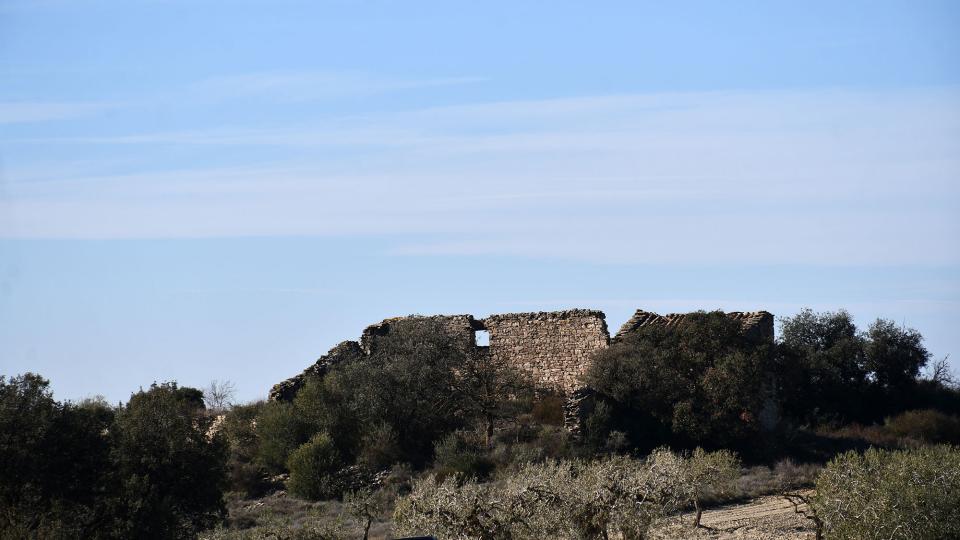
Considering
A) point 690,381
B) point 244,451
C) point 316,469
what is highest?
point 690,381

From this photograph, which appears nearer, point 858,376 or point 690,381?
point 690,381

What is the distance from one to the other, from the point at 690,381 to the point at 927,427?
7932mm

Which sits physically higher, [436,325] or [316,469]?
[436,325]

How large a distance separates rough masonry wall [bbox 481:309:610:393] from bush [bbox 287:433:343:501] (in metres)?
8.29

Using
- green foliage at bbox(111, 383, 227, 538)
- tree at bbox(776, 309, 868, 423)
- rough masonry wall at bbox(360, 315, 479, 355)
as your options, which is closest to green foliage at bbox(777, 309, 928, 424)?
tree at bbox(776, 309, 868, 423)

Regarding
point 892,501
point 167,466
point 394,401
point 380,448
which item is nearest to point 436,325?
point 394,401

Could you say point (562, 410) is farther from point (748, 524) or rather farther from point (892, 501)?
point (892, 501)

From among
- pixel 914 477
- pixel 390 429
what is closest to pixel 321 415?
pixel 390 429

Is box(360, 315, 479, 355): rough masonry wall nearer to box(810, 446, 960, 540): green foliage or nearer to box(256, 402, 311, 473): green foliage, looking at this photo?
box(256, 402, 311, 473): green foliage

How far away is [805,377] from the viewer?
38.8 metres

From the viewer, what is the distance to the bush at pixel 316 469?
105ft

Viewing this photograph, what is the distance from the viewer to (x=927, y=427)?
1426 inches

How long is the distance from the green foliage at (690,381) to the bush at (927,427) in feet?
16.9

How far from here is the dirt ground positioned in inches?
946
